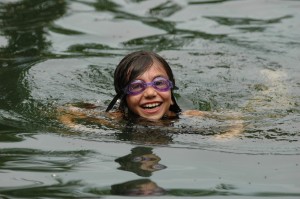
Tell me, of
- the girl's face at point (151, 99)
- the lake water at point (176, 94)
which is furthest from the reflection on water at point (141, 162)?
the girl's face at point (151, 99)

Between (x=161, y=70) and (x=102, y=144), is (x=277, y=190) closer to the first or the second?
(x=102, y=144)

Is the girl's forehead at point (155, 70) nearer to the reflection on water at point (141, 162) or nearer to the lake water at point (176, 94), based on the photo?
the lake water at point (176, 94)

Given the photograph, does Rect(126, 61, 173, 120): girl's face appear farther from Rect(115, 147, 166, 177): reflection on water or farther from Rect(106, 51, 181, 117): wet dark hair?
Rect(115, 147, 166, 177): reflection on water

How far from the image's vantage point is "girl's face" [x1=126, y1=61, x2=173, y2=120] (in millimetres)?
5887

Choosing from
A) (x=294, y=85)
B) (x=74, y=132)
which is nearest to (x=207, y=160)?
(x=74, y=132)

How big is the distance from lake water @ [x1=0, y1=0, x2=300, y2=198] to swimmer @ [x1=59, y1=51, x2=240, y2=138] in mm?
198

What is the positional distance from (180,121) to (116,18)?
4.29 meters

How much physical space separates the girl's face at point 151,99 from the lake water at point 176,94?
0.19 m

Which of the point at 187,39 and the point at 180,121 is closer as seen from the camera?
the point at 180,121

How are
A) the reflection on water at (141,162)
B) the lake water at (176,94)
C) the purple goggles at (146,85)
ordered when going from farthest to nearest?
the purple goggles at (146,85), the reflection on water at (141,162), the lake water at (176,94)

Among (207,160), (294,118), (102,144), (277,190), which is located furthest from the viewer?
(294,118)

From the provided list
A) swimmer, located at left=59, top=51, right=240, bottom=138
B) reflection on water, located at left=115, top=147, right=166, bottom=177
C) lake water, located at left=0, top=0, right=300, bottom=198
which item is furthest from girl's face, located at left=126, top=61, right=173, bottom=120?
reflection on water, located at left=115, top=147, right=166, bottom=177

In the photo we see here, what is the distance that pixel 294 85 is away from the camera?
7324 millimetres

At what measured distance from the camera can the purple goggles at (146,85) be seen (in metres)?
5.87
